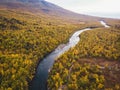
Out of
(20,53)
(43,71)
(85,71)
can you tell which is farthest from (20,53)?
(85,71)

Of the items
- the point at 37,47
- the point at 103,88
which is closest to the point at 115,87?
the point at 103,88

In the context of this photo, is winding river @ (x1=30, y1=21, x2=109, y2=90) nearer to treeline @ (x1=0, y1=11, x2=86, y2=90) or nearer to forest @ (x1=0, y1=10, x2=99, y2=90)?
forest @ (x1=0, y1=10, x2=99, y2=90)

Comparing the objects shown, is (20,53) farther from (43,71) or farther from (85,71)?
(85,71)

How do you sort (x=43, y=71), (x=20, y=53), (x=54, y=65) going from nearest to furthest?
(x=43, y=71) → (x=54, y=65) → (x=20, y=53)

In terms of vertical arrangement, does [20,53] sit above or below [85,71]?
above

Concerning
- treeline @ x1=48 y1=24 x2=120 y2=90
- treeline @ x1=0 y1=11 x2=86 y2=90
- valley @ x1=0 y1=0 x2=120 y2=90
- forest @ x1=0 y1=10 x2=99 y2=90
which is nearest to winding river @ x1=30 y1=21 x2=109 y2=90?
valley @ x1=0 y1=0 x2=120 y2=90

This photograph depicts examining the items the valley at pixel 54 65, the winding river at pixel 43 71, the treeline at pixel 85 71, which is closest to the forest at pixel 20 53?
the valley at pixel 54 65

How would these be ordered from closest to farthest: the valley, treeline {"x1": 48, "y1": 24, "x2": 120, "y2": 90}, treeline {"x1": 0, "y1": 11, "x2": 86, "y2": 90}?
treeline {"x1": 48, "y1": 24, "x2": 120, "y2": 90} < the valley < treeline {"x1": 0, "y1": 11, "x2": 86, "y2": 90}

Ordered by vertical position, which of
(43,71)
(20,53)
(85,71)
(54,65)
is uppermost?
(20,53)

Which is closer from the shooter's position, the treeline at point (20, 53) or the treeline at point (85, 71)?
the treeline at point (85, 71)

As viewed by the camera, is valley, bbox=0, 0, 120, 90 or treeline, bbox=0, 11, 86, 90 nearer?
valley, bbox=0, 0, 120, 90

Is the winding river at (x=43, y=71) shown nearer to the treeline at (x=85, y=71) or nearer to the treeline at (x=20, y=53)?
the treeline at (x=20, y=53)
